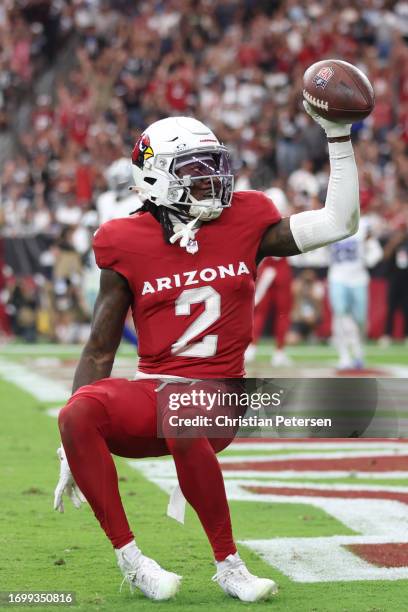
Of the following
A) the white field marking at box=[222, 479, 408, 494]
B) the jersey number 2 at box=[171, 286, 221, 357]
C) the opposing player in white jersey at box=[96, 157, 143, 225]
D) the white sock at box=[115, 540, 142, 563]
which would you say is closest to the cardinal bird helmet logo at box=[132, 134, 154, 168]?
the jersey number 2 at box=[171, 286, 221, 357]

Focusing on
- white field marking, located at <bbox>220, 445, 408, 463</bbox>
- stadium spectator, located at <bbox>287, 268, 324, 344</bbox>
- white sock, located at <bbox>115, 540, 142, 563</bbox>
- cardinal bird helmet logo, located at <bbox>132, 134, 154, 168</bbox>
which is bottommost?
stadium spectator, located at <bbox>287, 268, 324, 344</bbox>

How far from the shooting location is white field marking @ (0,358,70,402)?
10.2m

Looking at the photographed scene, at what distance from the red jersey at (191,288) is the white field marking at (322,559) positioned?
806 millimetres

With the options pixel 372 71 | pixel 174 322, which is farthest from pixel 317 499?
pixel 372 71

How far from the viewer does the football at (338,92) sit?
12.7 ft

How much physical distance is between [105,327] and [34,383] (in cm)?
716

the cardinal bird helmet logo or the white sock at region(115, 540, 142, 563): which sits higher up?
the cardinal bird helmet logo

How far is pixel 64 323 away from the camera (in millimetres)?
16719

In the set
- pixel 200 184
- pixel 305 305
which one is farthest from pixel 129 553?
pixel 305 305

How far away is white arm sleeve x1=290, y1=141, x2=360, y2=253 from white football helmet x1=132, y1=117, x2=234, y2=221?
33 cm

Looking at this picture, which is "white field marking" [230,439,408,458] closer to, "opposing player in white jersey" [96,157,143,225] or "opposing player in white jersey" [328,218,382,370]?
"opposing player in white jersey" [96,157,143,225]

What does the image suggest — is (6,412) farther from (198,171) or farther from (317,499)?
(198,171)

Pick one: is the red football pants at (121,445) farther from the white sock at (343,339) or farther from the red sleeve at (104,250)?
the white sock at (343,339)

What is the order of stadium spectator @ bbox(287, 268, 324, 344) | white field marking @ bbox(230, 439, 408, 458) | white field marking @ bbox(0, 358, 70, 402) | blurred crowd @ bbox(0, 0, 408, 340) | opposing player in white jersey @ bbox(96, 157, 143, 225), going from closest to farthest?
white field marking @ bbox(230, 439, 408, 458) → opposing player in white jersey @ bbox(96, 157, 143, 225) → white field marking @ bbox(0, 358, 70, 402) → stadium spectator @ bbox(287, 268, 324, 344) → blurred crowd @ bbox(0, 0, 408, 340)
